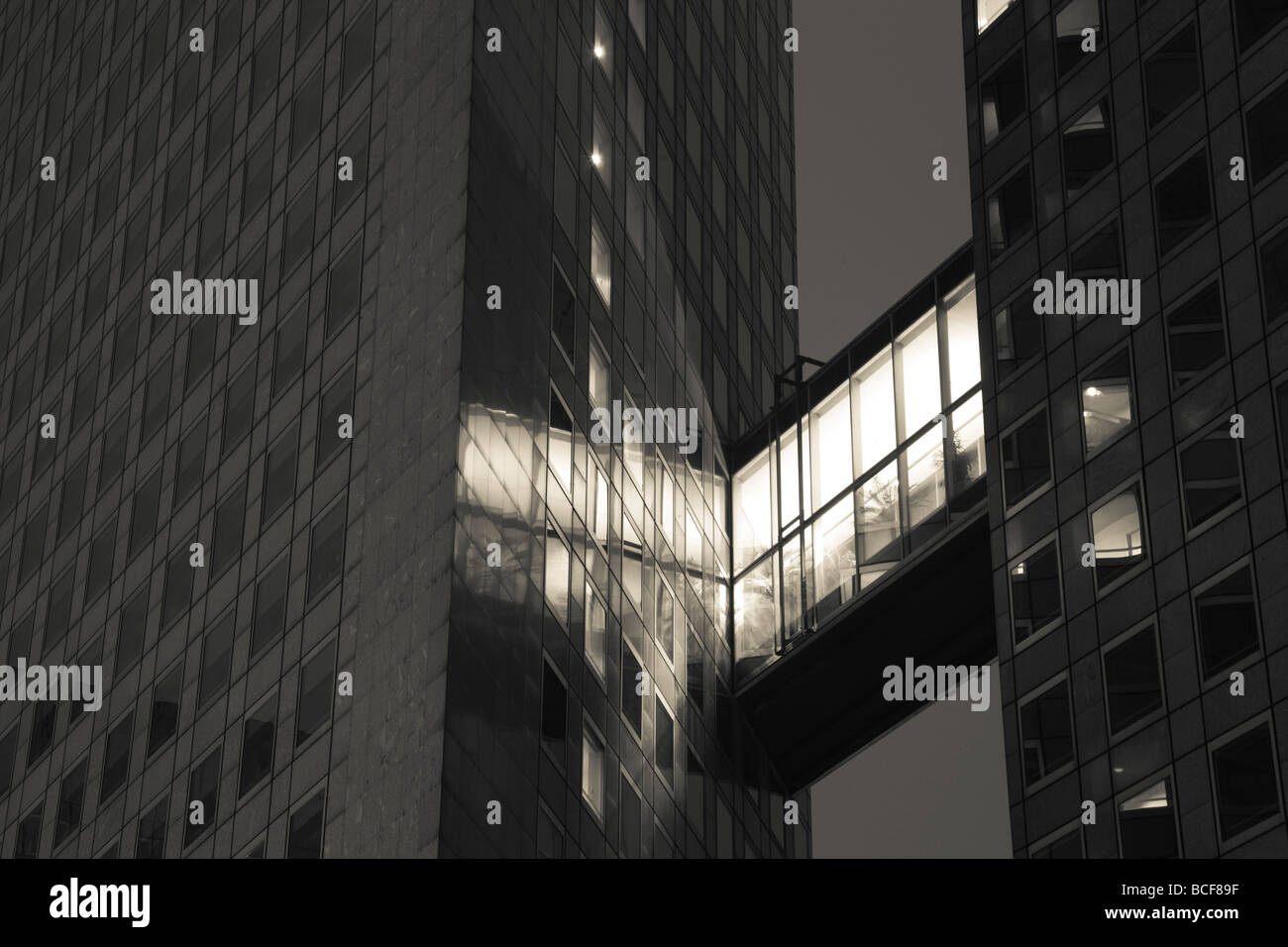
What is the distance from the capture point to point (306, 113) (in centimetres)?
6112

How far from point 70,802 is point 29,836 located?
2.58m

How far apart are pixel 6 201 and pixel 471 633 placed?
131ft

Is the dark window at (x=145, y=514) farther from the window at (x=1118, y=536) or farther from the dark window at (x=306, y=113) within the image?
the window at (x=1118, y=536)

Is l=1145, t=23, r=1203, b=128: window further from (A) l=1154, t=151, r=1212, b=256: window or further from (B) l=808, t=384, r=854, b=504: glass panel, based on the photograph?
(B) l=808, t=384, r=854, b=504: glass panel

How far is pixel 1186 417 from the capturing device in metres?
50.0

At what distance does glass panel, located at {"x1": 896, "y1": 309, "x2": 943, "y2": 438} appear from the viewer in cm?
6384

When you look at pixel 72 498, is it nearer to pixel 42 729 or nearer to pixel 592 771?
pixel 42 729

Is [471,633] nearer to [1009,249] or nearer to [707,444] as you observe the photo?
[1009,249]

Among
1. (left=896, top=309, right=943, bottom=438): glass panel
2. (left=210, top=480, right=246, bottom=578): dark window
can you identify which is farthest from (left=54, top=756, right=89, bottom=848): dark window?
(left=896, top=309, right=943, bottom=438): glass panel

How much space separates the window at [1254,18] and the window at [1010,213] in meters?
6.82

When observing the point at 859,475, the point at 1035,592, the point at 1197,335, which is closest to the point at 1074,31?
the point at 1197,335

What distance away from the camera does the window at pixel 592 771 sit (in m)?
53.2
